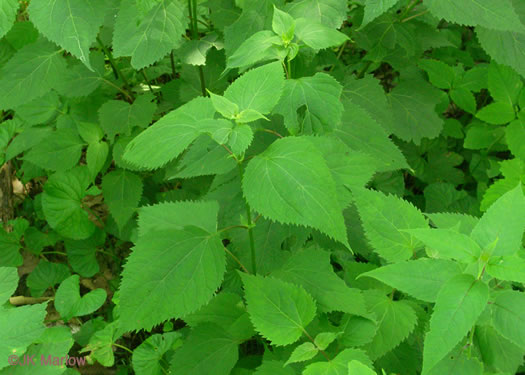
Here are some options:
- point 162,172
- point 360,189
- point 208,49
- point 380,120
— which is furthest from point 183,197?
point 360,189

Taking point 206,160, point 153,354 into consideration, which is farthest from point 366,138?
point 153,354

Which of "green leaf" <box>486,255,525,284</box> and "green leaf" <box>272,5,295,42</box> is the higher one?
"green leaf" <box>272,5,295,42</box>

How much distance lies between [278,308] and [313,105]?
685 mm

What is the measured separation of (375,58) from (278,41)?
0.96m

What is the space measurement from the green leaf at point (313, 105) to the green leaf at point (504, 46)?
3.31 ft

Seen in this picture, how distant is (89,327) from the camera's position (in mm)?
2422

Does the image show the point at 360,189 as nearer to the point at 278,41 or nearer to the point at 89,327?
the point at 278,41

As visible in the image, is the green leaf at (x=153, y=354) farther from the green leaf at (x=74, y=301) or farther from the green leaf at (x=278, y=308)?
the green leaf at (x=278, y=308)

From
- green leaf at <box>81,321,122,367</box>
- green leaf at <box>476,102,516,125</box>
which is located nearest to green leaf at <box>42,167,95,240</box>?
green leaf at <box>81,321,122,367</box>

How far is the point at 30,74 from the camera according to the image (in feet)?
7.62

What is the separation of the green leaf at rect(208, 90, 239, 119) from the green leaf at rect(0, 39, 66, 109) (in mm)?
1361

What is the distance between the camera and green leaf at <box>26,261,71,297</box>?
8.55ft

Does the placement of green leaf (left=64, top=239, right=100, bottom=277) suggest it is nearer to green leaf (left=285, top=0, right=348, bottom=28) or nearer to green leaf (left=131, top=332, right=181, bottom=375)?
green leaf (left=131, top=332, right=181, bottom=375)

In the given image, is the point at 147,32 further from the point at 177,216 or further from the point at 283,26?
the point at 177,216
